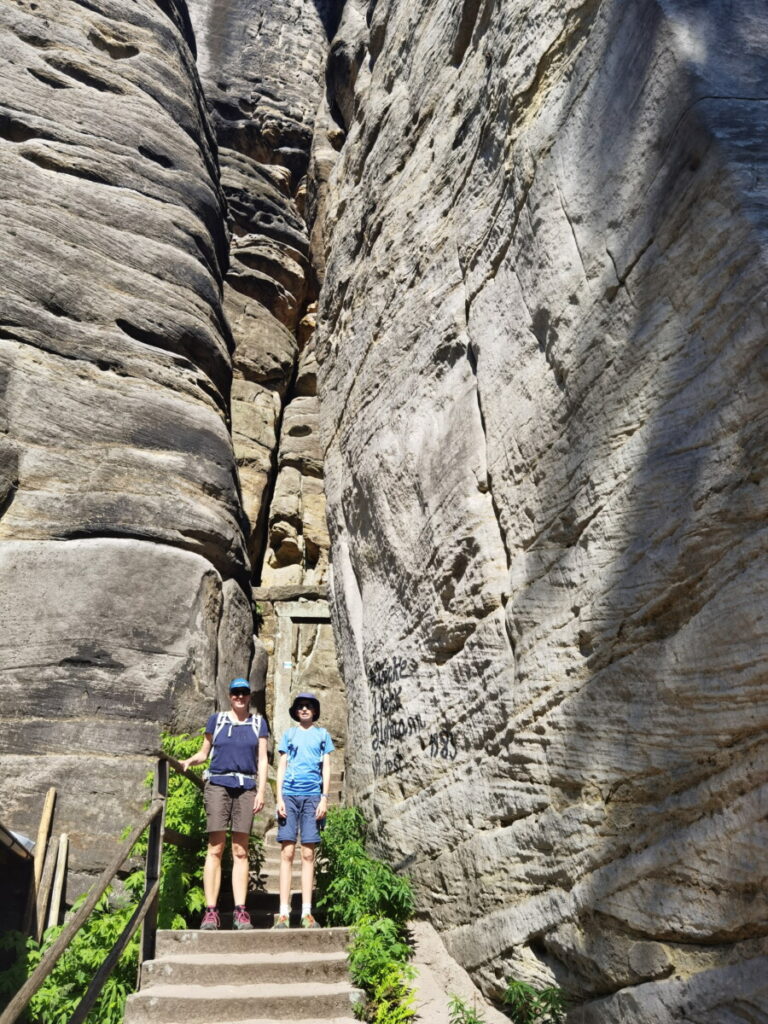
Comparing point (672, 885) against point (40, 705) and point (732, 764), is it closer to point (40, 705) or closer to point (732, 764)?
Answer: point (732, 764)

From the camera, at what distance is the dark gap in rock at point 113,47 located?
1258cm

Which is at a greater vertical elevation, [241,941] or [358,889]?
[358,889]

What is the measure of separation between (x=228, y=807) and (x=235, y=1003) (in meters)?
1.22

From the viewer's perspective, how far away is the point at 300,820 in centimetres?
543

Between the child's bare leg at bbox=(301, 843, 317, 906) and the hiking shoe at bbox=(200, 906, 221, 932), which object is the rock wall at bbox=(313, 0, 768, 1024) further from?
the hiking shoe at bbox=(200, 906, 221, 932)

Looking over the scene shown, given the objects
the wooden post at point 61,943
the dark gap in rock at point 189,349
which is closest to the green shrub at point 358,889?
the wooden post at point 61,943

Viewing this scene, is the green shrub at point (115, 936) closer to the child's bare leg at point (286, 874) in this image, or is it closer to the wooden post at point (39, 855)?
the wooden post at point (39, 855)

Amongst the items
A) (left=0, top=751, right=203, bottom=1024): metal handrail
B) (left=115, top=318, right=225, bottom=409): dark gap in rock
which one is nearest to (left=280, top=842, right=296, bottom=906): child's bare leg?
(left=0, top=751, right=203, bottom=1024): metal handrail

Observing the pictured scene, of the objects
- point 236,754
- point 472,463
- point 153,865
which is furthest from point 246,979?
point 472,463

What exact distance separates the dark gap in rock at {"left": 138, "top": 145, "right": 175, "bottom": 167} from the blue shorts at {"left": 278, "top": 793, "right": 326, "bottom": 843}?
9546mm

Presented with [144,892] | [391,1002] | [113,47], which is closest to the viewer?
[391,1002]

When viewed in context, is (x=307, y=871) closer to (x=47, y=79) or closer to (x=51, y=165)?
(x=51, y=165)

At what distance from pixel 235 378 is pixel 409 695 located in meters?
12.1

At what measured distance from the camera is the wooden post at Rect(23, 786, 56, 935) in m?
6.39
